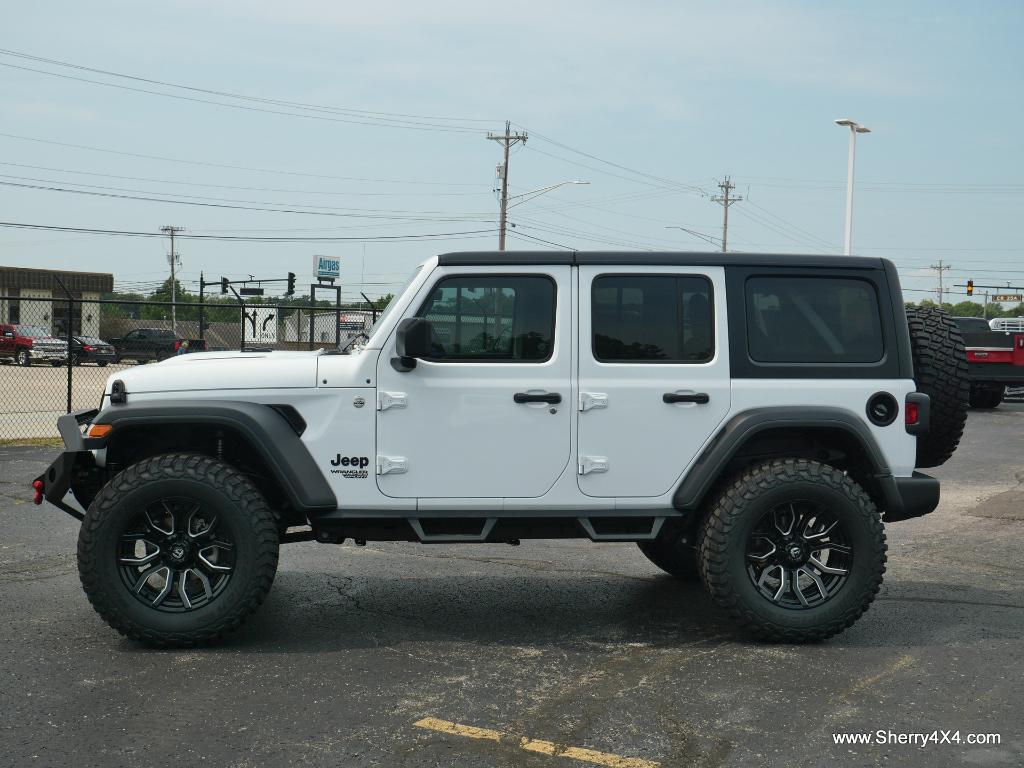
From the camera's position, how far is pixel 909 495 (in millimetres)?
5805

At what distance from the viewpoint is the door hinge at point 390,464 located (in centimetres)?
554

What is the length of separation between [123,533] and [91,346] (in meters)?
35.3

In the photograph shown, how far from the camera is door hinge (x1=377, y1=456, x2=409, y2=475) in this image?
18.2ft

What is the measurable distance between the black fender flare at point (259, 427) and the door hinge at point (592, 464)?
1.31 m

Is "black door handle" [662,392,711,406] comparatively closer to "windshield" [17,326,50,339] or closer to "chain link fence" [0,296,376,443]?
"chain link fence" [0,296,376,443]

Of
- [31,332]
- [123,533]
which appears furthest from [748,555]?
[31,332]

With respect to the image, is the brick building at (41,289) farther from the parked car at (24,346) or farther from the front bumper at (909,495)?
the front bumper at (909,495)

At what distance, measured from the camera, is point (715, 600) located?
5625mm

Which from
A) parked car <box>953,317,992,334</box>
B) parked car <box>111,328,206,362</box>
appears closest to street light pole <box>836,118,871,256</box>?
parked car <box>953,317,992,334</box>

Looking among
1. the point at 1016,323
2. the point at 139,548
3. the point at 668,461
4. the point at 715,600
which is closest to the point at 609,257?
the point at 668,461

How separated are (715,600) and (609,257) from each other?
1.91 meters

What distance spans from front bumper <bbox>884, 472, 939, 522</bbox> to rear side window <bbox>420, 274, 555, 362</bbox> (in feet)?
6.58

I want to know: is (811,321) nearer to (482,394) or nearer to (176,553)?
(482,394)

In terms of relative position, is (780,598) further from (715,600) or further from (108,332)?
(108,332)
